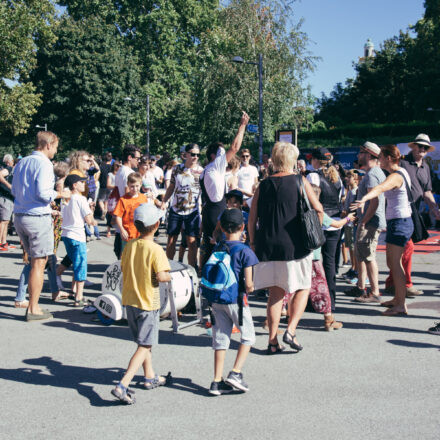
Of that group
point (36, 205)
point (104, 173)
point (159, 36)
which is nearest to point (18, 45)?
point (159, 36)

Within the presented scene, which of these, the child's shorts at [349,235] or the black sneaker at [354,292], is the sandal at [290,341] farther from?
the child's shorts at [349,235]

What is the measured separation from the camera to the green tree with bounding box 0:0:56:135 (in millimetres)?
33062

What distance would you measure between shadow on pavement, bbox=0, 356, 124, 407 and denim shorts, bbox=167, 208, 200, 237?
335cm

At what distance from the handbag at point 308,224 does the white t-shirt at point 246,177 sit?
616 centimetres

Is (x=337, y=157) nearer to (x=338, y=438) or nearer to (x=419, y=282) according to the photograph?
(x=419, y=282)

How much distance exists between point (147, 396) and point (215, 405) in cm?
53

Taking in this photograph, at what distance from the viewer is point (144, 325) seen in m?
4.26

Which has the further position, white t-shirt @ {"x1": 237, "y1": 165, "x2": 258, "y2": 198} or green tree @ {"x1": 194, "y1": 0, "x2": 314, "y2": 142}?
green tree @ {"x1": 194, "y1": 0, "x2": 314, "y2": 142}

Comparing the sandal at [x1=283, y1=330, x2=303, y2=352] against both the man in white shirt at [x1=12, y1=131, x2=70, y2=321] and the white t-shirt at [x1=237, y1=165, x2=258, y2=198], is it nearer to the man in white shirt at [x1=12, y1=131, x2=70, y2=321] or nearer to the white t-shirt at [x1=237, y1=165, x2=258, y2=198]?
the man in white shirt at [x1=12, y1=131, x2=70, y2=321]

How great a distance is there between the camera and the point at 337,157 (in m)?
17.2

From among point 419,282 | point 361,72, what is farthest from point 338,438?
point 361,72

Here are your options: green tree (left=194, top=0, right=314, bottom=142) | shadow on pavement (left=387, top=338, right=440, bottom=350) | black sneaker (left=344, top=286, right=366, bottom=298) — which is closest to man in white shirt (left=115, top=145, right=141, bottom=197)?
black sneaker (left=344, top=286, right=366, bottom=298)

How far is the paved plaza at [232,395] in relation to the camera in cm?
371

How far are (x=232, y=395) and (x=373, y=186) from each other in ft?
12.1
